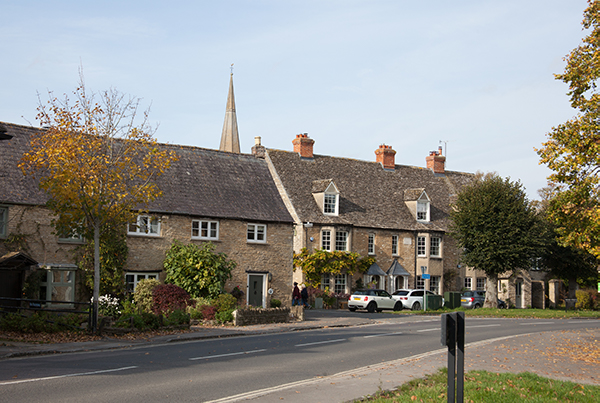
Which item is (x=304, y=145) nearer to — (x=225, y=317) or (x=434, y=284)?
(x=434, y=284)

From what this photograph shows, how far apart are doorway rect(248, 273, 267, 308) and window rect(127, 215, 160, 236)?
585cm

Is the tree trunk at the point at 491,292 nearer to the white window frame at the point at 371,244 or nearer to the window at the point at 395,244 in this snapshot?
the window at the point at 395,244

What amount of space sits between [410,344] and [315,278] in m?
23.0

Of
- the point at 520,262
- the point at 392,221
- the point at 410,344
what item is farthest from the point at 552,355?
the point at 392,221

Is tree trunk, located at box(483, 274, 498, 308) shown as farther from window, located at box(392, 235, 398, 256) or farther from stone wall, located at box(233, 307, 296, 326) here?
stone wall, located at box(233, 307, 296, 326)

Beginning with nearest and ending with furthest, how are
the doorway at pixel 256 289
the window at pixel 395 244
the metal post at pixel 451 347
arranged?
the metal post at pixel 451 347
the doorway at pixel 256 289
the window at pixel 395 244

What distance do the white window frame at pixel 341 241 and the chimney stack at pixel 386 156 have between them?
10.5 meters

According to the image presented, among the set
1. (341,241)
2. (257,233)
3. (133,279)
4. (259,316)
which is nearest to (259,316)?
(259,316)

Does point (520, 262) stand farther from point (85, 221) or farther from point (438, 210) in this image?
point (85, 221)

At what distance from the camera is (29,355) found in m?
15.3

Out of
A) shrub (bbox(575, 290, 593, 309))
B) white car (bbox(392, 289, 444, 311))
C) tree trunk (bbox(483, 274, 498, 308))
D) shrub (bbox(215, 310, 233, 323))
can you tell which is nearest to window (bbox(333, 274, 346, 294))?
white car (bbox(392, 289, 444, 311))

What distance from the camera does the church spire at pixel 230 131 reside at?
81812 millimetres

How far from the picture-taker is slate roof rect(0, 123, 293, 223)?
27766mm

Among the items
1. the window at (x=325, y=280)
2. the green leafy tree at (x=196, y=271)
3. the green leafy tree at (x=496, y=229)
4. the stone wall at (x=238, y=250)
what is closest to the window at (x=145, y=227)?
the stone wall at (x=238, y=250)
